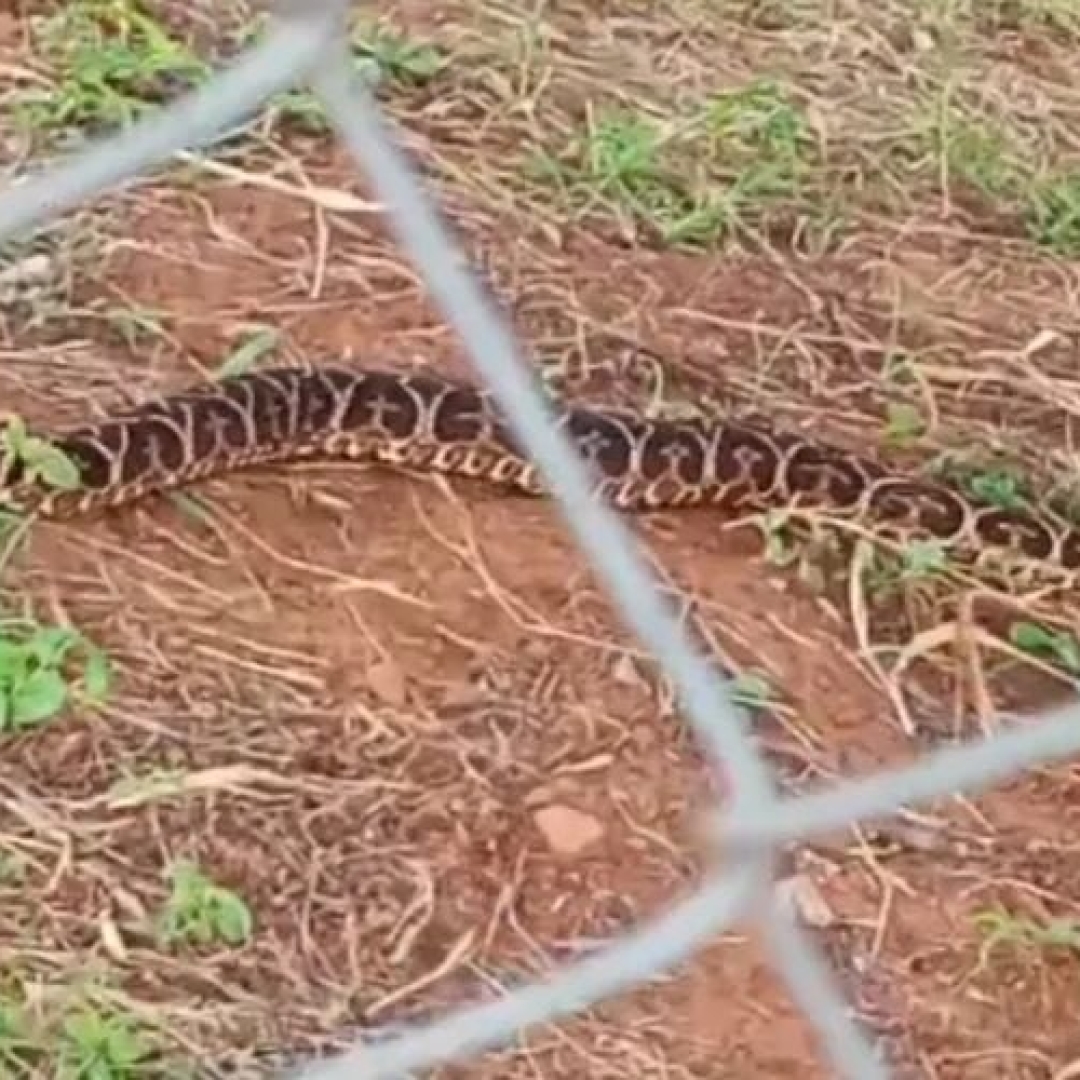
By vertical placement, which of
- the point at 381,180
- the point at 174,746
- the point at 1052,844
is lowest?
the point at 1052,844

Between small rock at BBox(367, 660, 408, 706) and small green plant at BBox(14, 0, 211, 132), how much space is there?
101 cm

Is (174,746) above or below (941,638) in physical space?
above

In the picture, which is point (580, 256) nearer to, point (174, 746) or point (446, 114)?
point (446, 114)

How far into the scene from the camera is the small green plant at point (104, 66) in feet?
11.3

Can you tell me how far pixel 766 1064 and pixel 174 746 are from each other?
1.93ft

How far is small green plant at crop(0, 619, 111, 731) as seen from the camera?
2443 mm

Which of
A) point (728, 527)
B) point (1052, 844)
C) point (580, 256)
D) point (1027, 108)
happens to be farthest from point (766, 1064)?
point (1027, 108)

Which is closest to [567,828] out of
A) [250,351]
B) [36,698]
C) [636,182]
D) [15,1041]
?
[36,698]

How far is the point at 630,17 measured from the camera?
4.07m

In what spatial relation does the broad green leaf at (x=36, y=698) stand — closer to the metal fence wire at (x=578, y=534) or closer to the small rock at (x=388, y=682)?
the small rock at (x=388, y=682)

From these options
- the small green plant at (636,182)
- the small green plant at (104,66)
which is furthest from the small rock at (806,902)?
the small green plant at (104,66)

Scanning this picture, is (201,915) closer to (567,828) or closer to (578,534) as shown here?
(567,828)

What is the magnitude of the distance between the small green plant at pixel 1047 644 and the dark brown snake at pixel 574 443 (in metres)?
0.13

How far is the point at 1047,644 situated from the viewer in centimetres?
293
